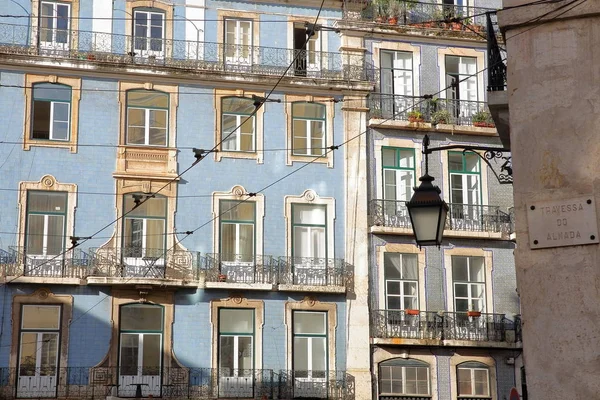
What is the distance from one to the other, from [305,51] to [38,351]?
417 inches

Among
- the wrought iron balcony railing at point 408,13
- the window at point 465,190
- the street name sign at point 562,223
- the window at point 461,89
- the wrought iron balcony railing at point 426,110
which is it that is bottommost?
the street name sign at point 562,223

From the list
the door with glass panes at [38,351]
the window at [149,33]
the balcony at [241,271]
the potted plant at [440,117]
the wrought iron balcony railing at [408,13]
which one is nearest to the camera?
the door with glass panes at [38,351]

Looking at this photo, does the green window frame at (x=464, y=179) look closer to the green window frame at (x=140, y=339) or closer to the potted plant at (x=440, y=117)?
the potted plant at (x=440, y=117)

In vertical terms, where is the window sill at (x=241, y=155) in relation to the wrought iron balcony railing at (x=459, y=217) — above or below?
above

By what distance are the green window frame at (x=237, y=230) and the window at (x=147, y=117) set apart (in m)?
2.40

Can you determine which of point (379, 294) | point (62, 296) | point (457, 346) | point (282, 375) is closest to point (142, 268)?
point (62, 296)

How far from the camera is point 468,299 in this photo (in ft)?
98.7

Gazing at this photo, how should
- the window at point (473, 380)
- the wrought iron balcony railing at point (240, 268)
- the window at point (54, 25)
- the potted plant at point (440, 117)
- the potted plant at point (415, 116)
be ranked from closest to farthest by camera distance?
1. the wrought iron balcony railing at point (240, 268)
2. the window at point (54, 25)
3. the window at point (473, 380)
4. the potted plant at point (415, 116)
5. the potted plant at point (440, 117)

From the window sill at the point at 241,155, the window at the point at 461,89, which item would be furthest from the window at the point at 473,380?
the window sill at the point at 241,155

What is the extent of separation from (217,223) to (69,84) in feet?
16.9

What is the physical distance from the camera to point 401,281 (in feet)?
97.7

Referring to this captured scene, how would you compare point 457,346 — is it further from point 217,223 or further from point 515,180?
point 515,180

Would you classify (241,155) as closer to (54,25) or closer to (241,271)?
(241,271)

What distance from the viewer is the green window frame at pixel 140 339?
90.5 ft
